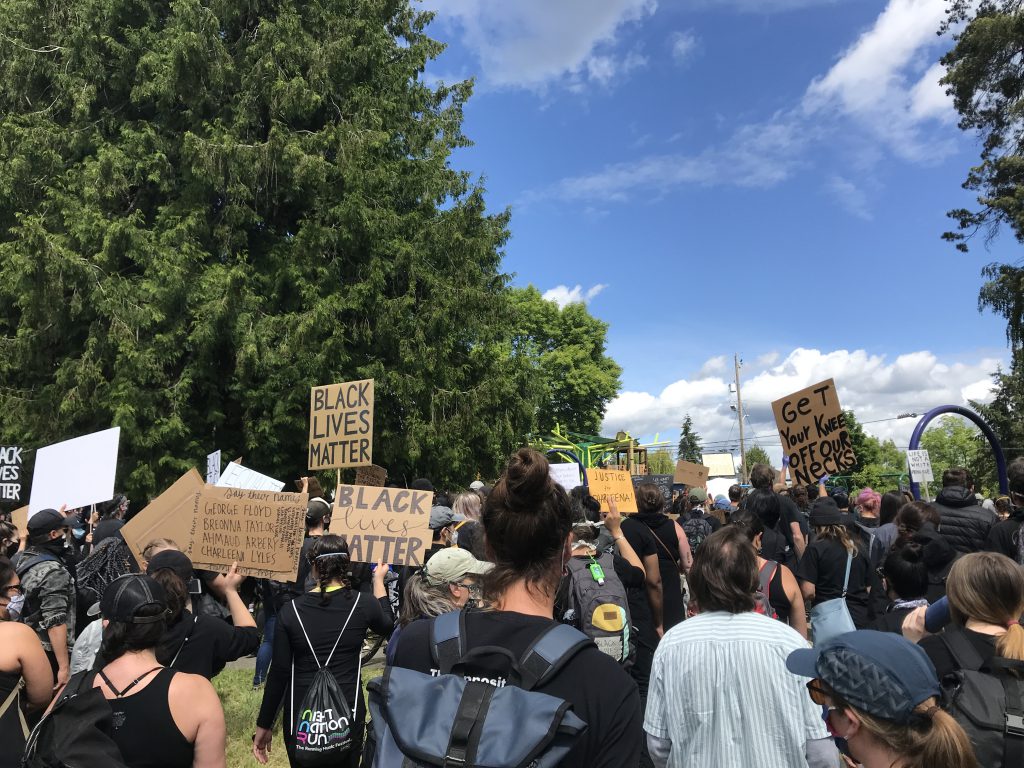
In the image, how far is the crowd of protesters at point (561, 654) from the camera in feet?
5.21

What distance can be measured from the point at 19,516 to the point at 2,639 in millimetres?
5863

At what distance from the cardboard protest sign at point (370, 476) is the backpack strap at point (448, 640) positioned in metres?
6.72

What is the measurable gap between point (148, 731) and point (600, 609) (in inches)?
105

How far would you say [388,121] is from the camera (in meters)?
17.9

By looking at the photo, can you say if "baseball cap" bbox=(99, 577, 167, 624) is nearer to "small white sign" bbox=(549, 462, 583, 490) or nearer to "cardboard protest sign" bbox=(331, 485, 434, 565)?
"cardboard protest sign" bbox=(331, 485, 434, 565)

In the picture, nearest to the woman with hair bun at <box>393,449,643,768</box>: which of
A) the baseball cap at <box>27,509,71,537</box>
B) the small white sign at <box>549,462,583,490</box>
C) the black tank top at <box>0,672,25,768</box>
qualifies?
the black tank top at <box>0,672,25,768</box>

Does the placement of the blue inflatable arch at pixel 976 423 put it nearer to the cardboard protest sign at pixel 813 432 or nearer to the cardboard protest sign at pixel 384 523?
the cardboard protest sign at pixel 813 432

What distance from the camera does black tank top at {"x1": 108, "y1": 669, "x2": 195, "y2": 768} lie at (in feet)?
→ 7.80

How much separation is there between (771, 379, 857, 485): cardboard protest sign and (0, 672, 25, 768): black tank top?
25.0 feet

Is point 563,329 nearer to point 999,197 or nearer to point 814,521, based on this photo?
point 999,197

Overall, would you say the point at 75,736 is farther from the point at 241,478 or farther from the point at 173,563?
the point at 241,478

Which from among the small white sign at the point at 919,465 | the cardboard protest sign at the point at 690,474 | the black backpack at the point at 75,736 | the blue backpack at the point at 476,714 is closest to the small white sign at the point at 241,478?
the black backpack at the point at 75,736

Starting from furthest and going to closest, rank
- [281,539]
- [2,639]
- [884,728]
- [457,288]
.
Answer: [457,288] < [281,539] < [2,639] < [884,728]

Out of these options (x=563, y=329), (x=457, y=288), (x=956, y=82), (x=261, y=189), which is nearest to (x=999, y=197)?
(x=956, y=82)
